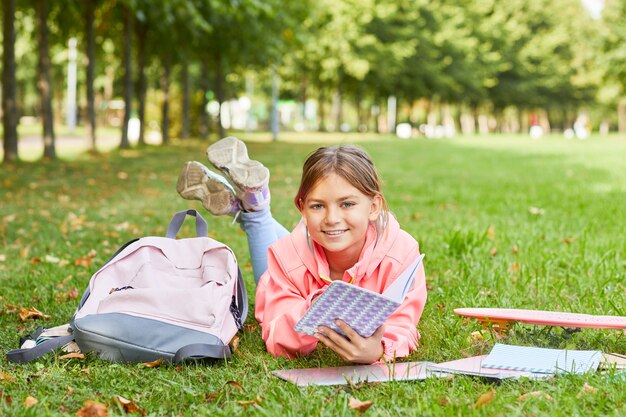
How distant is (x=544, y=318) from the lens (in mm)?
3619

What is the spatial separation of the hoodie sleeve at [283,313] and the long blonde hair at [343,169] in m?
0.39

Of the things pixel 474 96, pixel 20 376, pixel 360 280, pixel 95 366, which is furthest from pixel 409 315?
pixel 474 96

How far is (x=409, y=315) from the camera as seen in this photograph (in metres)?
3.62

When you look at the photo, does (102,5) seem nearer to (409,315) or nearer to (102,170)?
(102,170)

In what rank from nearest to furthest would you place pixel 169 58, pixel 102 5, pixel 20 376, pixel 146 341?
pixel 20 376, pixel 146 341, pixel 102 5, pixel 169 58

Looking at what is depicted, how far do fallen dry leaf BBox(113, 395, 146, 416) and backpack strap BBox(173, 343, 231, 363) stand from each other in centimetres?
48

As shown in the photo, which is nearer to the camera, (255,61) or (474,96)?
(255,61)

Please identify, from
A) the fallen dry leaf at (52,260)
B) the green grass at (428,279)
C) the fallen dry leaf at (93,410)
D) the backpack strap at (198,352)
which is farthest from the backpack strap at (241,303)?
the fallen dry leaf at (52,260)

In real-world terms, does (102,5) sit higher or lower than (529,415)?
higher

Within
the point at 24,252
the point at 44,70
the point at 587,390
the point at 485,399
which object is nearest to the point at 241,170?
the point at 485,399

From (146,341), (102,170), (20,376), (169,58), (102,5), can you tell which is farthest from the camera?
(169,58)

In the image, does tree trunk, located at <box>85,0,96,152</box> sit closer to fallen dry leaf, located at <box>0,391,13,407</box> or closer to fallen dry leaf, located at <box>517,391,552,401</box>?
fallen dry leaf, located at <box>0,391,13,407</box>

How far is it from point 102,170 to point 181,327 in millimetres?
12754

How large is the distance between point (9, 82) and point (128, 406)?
14.6 m
